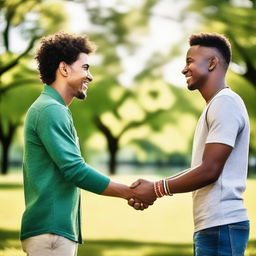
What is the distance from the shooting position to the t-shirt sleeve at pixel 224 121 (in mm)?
3369

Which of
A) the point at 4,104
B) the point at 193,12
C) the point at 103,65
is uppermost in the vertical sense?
the point at 193,12

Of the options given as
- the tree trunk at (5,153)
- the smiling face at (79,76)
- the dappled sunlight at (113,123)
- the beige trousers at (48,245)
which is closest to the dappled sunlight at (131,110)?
the dappled sunlight at (113,123)

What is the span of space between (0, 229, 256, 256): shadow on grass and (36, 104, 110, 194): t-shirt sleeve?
25.8ft

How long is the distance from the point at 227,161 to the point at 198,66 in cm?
62

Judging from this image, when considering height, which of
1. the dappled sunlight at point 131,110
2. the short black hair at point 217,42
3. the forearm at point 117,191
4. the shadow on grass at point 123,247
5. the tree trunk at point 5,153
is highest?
the short black hair at point 217,42

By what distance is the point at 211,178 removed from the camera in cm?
341

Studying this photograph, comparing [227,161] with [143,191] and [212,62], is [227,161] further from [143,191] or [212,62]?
[143,191]

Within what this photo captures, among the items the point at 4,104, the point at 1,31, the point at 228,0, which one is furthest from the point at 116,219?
the point at 228,0

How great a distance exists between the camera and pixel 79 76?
3832 millimetres

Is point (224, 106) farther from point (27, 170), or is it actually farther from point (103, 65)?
point (103, 65)

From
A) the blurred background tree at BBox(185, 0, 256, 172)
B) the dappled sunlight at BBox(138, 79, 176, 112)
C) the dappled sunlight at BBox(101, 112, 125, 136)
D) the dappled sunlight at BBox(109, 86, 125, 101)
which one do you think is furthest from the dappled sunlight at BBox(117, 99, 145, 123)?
the blurred background tree at BBox(185, 0, 256, 172)

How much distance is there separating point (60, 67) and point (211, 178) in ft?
3.56

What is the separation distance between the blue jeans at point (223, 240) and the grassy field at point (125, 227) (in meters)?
4.64

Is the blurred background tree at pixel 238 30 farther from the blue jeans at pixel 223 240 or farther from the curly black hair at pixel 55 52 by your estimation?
the blue jeans at pixel 223 240
